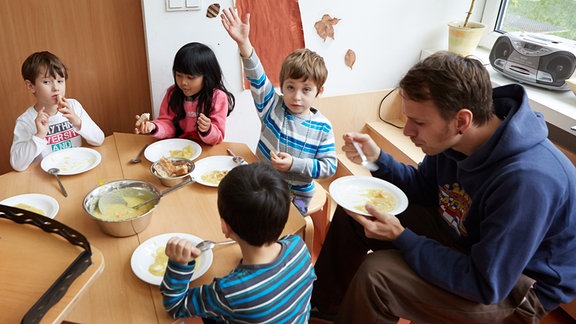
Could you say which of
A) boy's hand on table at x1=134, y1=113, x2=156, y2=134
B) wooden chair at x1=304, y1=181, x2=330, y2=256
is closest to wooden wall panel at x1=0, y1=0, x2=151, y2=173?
boy's hand on table at x1=134, y1=113, x2=156, y2=134

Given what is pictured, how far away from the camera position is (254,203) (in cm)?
97

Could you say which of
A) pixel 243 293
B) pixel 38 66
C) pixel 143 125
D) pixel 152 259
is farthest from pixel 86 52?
pixel 243 293

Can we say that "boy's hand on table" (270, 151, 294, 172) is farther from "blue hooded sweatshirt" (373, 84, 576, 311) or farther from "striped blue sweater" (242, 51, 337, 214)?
"blue hooded sweatshirt" (373, 84, 576, 311)

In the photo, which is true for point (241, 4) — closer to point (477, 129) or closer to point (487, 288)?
point (477, 129)

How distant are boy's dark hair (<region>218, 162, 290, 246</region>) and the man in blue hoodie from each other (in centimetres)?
42

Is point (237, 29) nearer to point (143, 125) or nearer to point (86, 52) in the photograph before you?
point (143, 125)

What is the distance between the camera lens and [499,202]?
1160mm

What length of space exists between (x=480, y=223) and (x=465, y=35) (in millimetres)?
1512

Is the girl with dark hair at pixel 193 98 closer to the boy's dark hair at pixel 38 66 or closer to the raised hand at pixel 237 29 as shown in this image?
the raised hand at pixel 237 29

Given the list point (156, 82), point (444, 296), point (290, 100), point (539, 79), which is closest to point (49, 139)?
point (156, 82)

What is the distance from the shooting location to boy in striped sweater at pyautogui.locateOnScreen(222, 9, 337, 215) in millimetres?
1607

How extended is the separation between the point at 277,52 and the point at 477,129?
132 cm

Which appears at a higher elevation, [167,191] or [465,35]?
[465,35]

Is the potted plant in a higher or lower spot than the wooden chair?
higher
